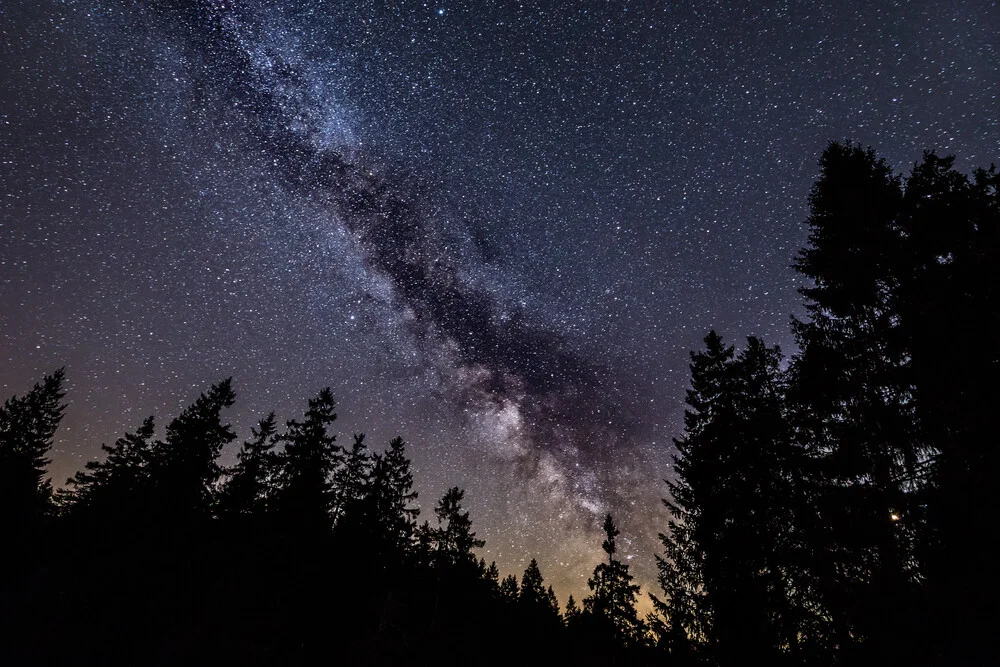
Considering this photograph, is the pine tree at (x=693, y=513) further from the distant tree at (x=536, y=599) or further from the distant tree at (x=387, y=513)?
the distant tree at (x=536, y=599)

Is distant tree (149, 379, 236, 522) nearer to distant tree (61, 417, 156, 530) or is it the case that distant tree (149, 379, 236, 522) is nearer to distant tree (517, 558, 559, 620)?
distant tree (61, 417, 156, 530)

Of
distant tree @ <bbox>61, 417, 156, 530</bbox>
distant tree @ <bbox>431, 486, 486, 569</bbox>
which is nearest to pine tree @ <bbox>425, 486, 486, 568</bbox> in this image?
distant tree @ <bbox>431, 486, 486, 569</bbox>

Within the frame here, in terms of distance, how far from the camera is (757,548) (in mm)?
14508

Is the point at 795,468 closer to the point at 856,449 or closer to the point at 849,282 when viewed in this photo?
the point at 856,449

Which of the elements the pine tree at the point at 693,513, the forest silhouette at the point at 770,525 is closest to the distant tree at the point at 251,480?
the forest silhouette at the point at 770,525

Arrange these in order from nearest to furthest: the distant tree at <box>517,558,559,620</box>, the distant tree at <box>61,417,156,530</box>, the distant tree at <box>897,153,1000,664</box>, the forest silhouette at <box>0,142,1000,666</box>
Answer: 1. the distant tree at <box>897,153,1000,664</box>
2. the forest silhouette at <box>0,142,1000,666</box>
3. the distant tree at <box>61,417,156,530</box>
4. the distant tree at <box>517,558,559,620</box>

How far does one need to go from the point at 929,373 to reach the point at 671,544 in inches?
423

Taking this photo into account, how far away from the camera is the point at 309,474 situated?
31500 millimetres

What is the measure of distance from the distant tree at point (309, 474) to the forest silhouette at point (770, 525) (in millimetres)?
181

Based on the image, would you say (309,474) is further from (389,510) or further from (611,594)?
(611,594)

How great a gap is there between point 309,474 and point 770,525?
29.0 m

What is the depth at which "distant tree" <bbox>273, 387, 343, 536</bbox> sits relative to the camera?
2883 centimetres

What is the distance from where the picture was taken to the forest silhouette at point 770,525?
9.36 metres

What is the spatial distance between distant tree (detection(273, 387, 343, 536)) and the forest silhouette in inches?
7.1
